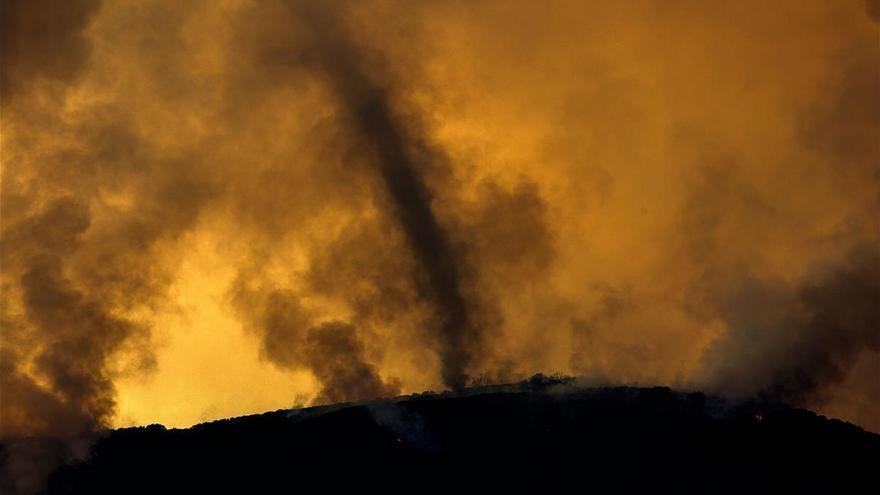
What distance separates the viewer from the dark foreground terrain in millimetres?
67000

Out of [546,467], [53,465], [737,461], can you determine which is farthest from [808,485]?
[53,465]

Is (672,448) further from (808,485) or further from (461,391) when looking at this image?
(461,391)

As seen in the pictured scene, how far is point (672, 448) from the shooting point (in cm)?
6869

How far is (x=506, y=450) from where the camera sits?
70062 mm

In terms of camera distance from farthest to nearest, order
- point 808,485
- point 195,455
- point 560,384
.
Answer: point 560,384, point 195,455, point 808,485

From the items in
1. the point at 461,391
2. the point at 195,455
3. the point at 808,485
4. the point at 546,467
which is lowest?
the point at 808,485

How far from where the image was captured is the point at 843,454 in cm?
6812

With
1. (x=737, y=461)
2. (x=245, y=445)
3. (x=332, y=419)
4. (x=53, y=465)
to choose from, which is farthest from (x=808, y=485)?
(x=53, y=465)

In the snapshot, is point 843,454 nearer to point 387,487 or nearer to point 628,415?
point 628,415

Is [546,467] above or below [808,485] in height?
above

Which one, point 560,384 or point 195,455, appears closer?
point 195,455

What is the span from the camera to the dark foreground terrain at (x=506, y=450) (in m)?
67.0

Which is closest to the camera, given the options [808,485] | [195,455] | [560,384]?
[808,485]

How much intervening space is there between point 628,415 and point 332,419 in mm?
23531
